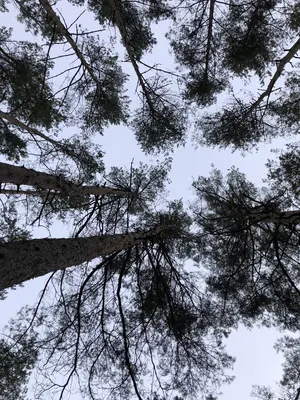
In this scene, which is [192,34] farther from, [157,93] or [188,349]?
[188,349]

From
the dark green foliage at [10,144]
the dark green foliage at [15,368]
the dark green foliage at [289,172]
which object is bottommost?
the dark green foliage at [15,368]

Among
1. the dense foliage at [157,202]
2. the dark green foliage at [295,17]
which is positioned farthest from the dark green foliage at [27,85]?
the dark green foliage at [295,17]

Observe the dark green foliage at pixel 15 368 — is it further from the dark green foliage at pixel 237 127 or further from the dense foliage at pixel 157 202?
the dark green foliage at pixel 237 127

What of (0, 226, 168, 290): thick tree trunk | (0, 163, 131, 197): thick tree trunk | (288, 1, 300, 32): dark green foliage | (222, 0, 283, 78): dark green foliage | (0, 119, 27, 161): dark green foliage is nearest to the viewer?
(0, 226, 168, 290): thick tree trunk

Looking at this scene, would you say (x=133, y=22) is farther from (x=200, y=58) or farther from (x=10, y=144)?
(x=10, y=144)

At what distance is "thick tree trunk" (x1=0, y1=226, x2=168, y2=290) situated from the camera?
3.00m

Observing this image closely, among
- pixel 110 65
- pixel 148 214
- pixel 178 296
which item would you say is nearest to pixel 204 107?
pixel 110 65

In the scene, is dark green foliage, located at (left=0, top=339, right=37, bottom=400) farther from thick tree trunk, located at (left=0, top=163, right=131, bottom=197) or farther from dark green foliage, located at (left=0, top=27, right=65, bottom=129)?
dark green foliage, located at (left=0, top=27, right=65, bottom=129)

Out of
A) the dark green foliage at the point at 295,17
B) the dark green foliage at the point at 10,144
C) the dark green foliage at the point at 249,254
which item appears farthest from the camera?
the dark green foliage at the point at 10,144

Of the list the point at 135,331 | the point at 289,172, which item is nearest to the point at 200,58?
the point at 289,172

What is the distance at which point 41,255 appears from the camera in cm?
348

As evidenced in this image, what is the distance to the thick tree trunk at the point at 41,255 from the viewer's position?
300cm

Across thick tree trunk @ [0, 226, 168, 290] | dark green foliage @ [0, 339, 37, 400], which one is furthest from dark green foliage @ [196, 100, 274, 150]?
dark green foliage @ [0, 339, 37, 400]

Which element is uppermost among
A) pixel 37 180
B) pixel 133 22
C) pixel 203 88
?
pixel 133 22
